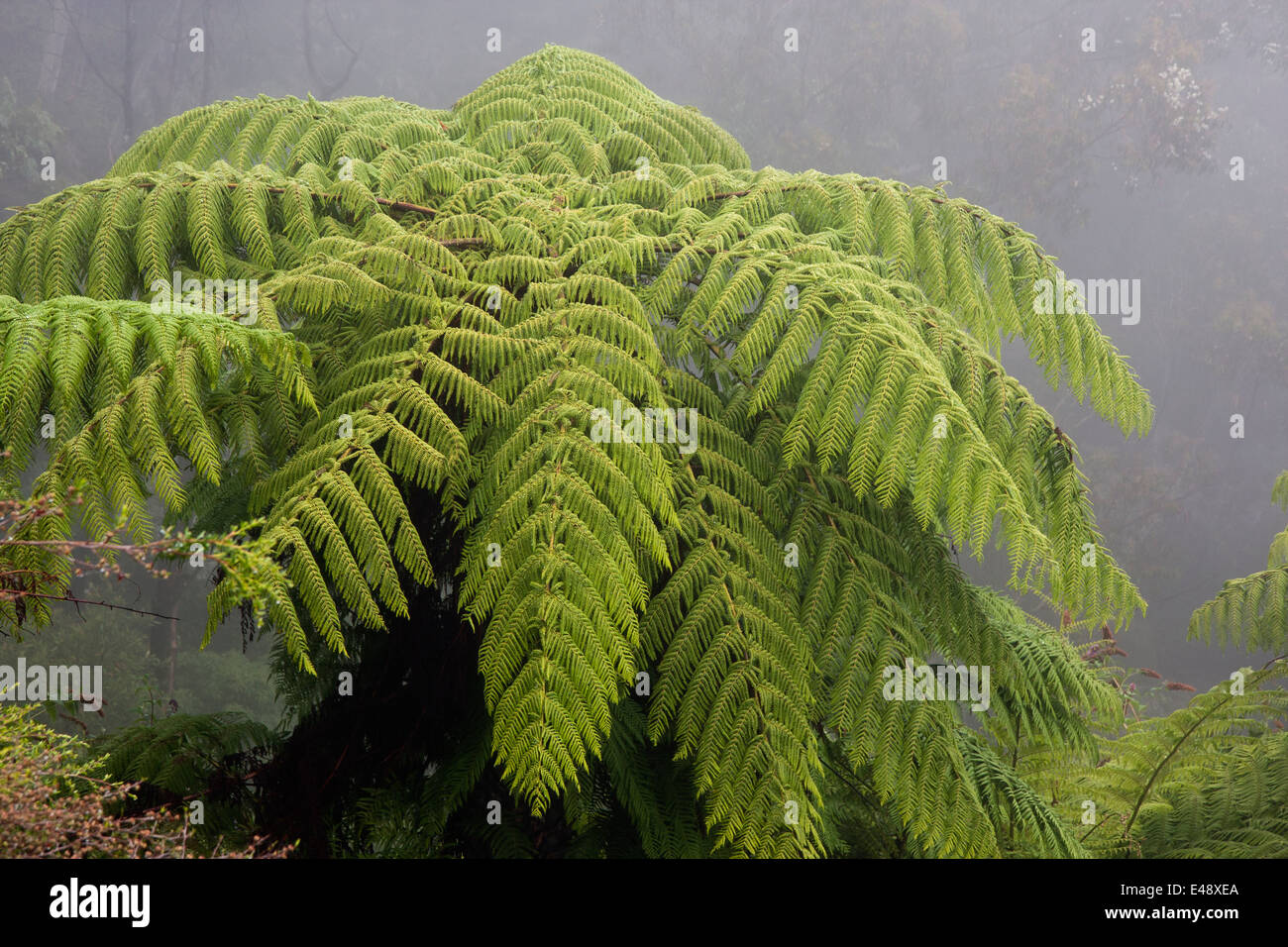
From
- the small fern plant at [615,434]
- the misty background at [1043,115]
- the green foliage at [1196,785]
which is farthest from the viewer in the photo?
the misty background at [1043,115]

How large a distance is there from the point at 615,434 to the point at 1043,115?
40.7 ft

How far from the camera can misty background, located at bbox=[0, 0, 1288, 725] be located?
1119 cm

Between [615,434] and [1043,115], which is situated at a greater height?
[1043,115]

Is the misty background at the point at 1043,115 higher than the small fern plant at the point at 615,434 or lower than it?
higher

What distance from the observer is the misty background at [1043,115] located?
11.2m

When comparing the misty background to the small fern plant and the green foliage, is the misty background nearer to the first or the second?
the green foliage

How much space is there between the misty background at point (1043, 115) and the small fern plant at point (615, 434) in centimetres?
965

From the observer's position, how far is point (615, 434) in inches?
53.8

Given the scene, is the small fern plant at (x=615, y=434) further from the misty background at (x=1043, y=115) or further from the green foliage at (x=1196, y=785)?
the misty background at (x=1043, y=115)

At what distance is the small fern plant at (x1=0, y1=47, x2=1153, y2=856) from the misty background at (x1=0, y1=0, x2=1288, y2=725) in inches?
380

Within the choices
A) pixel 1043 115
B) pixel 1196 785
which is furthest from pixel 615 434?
pixel 1043 115

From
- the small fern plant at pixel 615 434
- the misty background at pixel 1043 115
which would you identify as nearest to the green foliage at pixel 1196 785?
the small fern plant at pixel 615 434

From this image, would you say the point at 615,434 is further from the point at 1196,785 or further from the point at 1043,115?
the point at 1043,115
